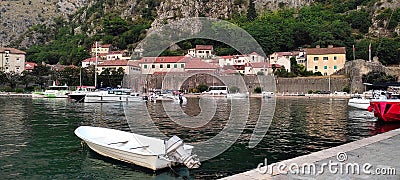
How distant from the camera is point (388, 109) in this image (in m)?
26.0

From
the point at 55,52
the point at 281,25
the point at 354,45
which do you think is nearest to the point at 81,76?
the point at 55,52

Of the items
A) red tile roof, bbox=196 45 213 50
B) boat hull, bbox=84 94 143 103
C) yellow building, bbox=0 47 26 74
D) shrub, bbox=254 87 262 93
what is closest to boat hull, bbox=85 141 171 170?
boat hull, bbox=84 94 143 103

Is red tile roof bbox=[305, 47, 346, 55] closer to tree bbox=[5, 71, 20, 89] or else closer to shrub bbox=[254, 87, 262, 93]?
shrub bbox=[254, 87, 262, 93]

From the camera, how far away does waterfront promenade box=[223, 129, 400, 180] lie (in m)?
8.84

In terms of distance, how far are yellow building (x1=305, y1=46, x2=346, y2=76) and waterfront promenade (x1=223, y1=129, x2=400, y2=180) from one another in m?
75.8

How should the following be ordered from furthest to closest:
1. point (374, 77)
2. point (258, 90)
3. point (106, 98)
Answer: point (258, 90) < point (374, 77) < point (106, 98)

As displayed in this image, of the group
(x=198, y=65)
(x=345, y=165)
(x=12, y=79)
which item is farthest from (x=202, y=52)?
(x=345, y=165)

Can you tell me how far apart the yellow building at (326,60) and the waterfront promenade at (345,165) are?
Result: 75.8m

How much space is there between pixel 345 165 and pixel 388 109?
18396mm

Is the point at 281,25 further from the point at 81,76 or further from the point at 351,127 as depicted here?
the point at 351,127

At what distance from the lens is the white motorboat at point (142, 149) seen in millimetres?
12102

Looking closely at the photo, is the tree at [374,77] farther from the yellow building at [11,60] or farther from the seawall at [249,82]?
the yellow building at [11,60]

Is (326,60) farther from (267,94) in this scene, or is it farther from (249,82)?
(267,94)

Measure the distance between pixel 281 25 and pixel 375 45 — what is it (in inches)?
1016
